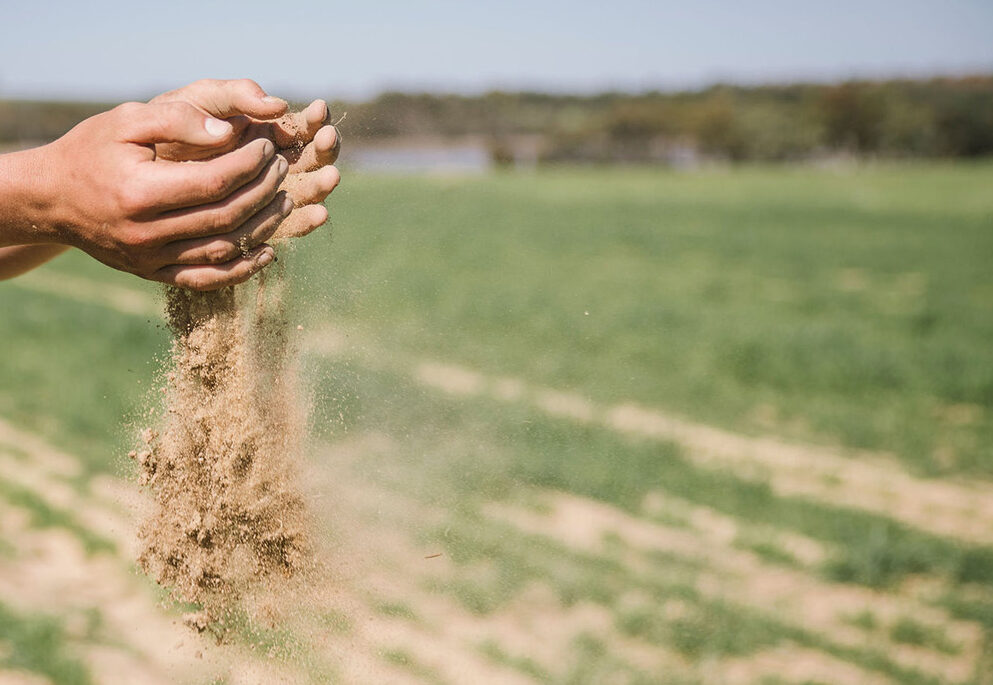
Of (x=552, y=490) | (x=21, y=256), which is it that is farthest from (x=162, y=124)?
(x=552, y=490)

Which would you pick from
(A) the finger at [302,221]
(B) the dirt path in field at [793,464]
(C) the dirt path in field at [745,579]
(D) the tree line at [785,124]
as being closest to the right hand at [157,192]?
(A) the finger at [302,221]

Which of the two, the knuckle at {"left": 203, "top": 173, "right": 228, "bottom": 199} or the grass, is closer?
the knuckle at {"left": 203, "top": 173, "right": 228, "bottom": 199}

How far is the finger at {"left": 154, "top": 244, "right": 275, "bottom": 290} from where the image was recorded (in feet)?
4.75

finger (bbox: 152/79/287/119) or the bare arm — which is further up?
finger (bbox: 152/79/287/119)

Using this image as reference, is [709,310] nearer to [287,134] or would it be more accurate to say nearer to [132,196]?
[287,134]

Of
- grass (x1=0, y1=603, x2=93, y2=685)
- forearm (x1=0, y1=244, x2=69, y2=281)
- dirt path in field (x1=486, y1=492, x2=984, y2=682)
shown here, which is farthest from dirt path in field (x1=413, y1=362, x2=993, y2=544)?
forearm (x1=0, y1=244, x2=69, y2=281)

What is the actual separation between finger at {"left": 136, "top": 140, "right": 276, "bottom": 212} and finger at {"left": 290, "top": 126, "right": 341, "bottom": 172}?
264mm

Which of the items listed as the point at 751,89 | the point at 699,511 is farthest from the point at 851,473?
the point at 751,89

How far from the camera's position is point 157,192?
4.35 ft

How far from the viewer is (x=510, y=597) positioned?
12.9 feet

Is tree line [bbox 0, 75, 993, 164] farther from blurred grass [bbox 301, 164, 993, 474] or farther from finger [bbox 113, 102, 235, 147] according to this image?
finger [bbox 113, 102, 235, 147]

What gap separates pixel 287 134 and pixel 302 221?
0.20m

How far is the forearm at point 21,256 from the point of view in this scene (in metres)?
1.92

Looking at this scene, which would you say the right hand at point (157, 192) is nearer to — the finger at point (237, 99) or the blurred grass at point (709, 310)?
the finger at point (237, 99)
